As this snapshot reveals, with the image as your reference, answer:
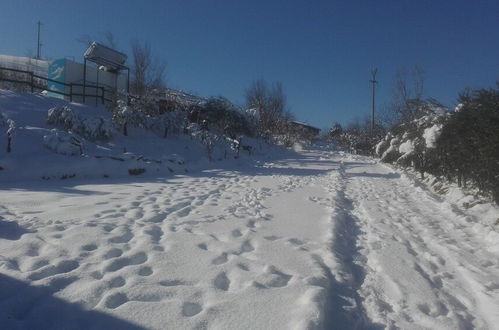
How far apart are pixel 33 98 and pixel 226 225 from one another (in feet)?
44.4

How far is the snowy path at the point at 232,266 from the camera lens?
240 cm

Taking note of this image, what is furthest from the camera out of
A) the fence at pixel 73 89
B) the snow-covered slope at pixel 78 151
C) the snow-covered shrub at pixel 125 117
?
the fence at pixel 73 89

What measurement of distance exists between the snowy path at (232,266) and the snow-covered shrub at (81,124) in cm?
574

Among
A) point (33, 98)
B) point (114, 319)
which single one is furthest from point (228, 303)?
point (33, 98)

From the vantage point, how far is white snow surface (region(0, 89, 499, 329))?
2400 mm

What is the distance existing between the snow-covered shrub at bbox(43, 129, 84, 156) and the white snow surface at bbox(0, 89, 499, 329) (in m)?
2.97

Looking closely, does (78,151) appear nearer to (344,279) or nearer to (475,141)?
(344,279)

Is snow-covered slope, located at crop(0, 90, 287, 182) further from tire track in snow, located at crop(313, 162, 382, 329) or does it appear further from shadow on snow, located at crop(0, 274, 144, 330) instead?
tire track in snow, located at crop(313, 162, 382, 329)

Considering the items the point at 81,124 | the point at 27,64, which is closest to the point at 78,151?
the point at 81,124

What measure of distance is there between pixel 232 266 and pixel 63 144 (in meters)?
7.79

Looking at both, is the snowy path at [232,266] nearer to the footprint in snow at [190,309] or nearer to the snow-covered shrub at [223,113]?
the footprint in snow at [190,309]

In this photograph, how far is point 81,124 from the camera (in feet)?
37.7

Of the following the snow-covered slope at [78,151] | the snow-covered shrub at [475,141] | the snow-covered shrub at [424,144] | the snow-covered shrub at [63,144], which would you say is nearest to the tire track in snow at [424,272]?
the snow-covered shrub at [475,141]

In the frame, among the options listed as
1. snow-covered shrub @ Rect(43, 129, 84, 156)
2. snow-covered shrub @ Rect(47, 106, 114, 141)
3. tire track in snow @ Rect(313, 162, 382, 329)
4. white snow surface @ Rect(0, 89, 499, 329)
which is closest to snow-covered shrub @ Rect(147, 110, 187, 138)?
snow-covered shrub @ Rect(47, 106, 114, 141)
